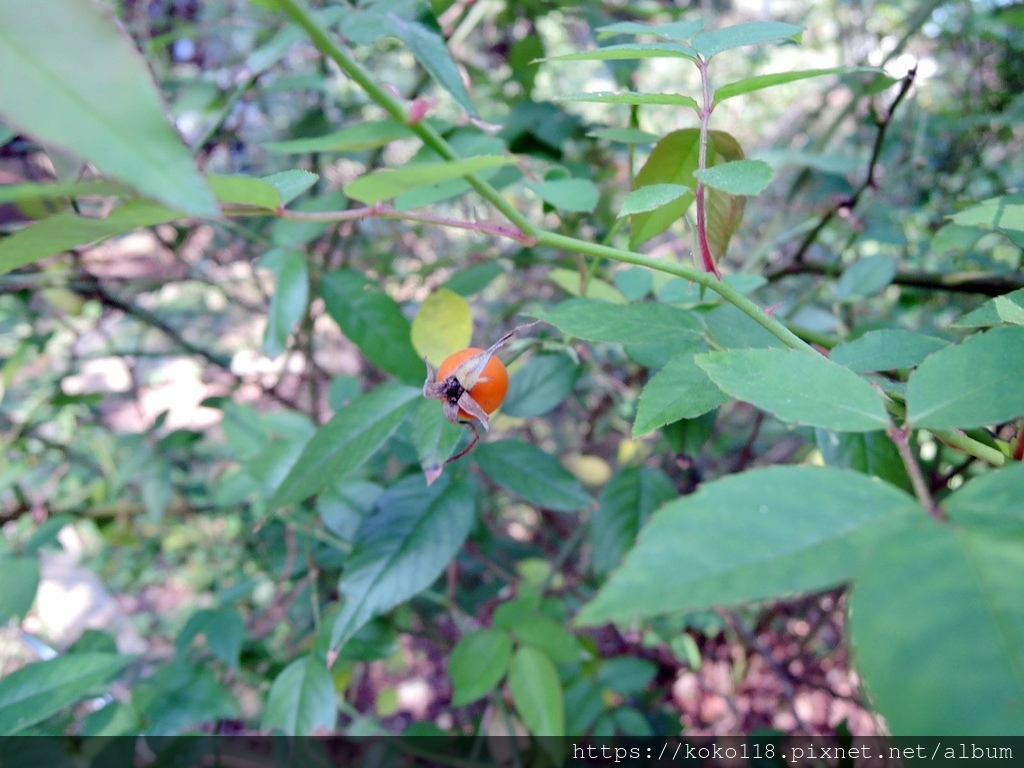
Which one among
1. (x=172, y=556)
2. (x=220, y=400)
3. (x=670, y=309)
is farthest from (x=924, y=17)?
(x=172, y=556)

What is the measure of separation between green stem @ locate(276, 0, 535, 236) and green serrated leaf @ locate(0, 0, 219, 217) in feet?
0.31

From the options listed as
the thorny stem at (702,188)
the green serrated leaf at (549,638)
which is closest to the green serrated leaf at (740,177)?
the thorny stem at (702,188)

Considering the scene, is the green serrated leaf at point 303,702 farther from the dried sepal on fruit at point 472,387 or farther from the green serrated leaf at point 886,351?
the green serrated leaf at point 886,351

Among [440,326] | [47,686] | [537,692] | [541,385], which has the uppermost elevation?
[440,326]

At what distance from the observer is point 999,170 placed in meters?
1.59

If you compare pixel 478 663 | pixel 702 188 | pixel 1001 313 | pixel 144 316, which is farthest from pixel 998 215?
pixel 144 316

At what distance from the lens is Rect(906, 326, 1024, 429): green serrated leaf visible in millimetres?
312

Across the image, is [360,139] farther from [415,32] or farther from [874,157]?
[874,157]

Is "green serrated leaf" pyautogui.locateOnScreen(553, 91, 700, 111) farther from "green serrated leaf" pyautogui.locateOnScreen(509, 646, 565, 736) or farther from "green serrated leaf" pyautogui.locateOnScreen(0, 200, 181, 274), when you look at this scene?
"green serrated leaf" pyautogui.locateOnScreen(509, 646, 565, 736)

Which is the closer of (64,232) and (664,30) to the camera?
(64,232)

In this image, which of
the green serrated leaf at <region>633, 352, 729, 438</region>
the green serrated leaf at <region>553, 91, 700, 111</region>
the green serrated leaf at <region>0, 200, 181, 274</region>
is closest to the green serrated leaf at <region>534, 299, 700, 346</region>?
the green serrated leaf at <region>633, 352, 729, 438</region>

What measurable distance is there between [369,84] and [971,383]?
375 millimetres

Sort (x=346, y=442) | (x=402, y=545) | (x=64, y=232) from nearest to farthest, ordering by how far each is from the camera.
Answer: (x=64, y=232), (x=346, y=442), (x=402, y=545)

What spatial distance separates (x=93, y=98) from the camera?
214 millimetres
